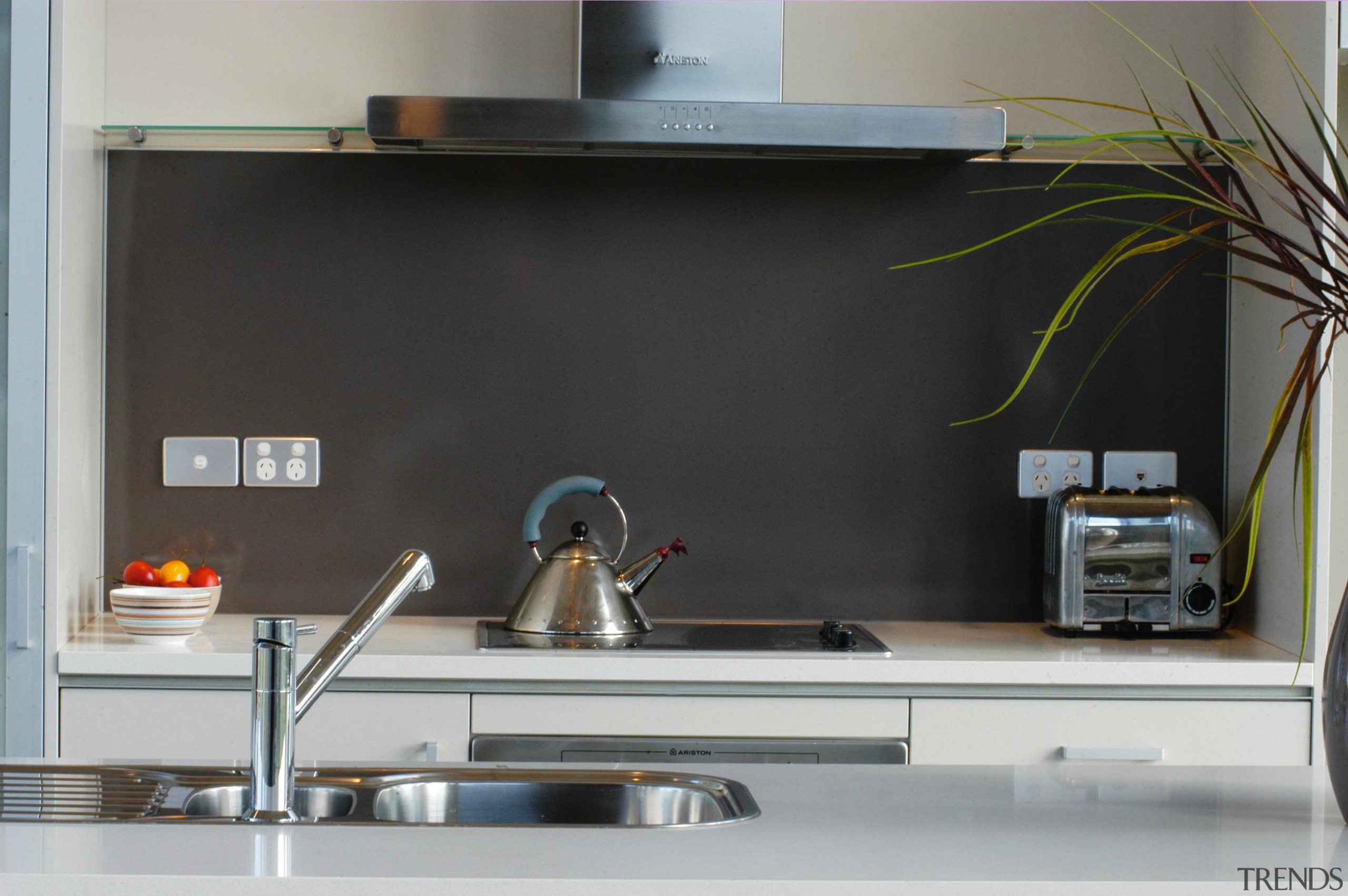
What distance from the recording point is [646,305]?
2611 mm

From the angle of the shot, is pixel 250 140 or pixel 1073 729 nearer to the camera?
pixel 1073 729

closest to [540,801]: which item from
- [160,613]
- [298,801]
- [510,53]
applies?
[298,801]

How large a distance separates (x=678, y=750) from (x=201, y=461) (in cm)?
119

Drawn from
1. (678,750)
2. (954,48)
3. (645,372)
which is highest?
(954,48)

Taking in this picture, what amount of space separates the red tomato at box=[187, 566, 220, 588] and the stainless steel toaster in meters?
1.59

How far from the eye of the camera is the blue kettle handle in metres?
2.41

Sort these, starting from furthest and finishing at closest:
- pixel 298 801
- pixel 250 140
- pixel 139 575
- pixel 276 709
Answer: pixel 250 140 → pixel 139 575 → pixel 298 801 → pixel 276 709

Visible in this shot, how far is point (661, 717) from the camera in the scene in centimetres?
208

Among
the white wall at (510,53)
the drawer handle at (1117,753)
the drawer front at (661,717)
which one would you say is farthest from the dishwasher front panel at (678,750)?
the white wall at (510,53)

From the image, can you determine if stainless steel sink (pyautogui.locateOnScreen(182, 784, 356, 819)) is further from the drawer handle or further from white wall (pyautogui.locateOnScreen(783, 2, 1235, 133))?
white wall (pyautogui.locateOnScreen(783, 2, 1235, 133))

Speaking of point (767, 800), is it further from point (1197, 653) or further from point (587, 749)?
point (1197, 653)

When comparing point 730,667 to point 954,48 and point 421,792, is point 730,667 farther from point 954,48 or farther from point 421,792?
point 954,48

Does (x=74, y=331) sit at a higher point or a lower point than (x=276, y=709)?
higher

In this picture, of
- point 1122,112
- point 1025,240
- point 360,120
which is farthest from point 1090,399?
point 360,120
